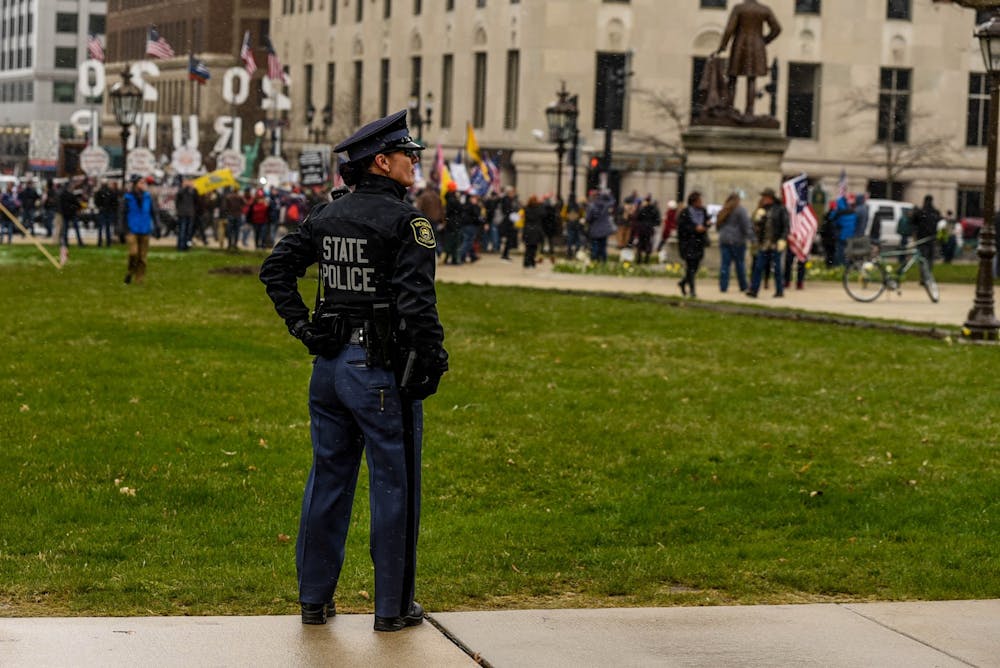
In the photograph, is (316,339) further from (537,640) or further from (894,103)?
(894,103)

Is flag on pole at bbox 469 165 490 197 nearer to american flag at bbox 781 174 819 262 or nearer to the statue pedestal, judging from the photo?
the statue pedestal

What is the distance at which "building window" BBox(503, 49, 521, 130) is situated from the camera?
73.4 m

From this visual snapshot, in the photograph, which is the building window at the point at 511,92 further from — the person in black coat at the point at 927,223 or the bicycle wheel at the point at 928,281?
the bicycle wheel at the point at 928,281

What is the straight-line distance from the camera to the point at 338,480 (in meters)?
7.27

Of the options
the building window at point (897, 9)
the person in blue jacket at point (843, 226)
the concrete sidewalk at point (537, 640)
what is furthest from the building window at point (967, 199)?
the concrete sidewalk at point (537, 640)

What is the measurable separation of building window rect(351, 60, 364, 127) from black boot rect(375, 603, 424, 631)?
257 feet

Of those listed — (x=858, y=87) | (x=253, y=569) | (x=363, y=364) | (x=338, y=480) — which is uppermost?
(x=858, y=87)

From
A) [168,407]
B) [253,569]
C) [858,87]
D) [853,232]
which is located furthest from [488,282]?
[858,87]

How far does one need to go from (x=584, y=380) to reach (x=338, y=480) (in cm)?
887

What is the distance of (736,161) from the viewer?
119 feet

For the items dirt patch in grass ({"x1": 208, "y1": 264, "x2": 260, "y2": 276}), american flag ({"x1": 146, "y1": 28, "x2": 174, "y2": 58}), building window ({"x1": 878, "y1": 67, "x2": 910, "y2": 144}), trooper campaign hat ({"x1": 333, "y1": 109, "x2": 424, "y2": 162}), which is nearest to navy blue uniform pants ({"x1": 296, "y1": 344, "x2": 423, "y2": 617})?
trooper campaign hat ({"x1": 333, "y1": 109, "x2": 424, "y2": 162})

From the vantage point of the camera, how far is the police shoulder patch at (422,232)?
275 inches

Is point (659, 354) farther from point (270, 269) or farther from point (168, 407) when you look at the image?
point (270, 269)

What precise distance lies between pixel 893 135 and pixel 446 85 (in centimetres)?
1843
